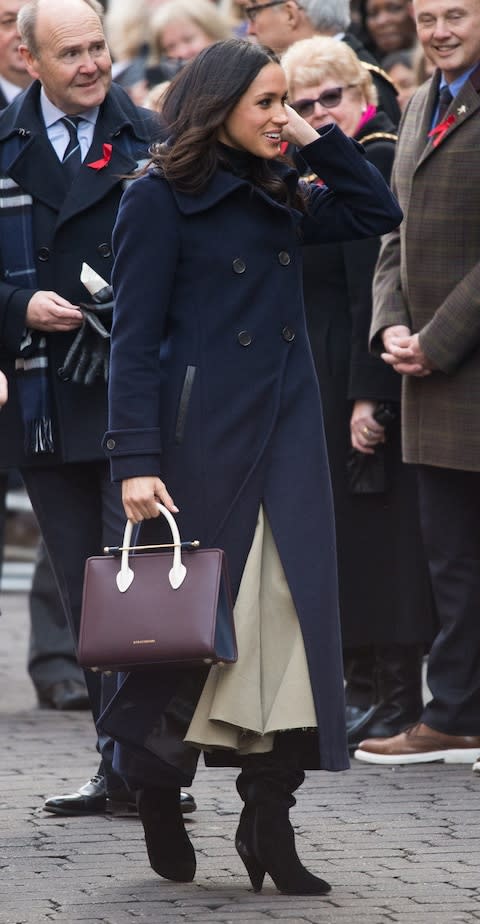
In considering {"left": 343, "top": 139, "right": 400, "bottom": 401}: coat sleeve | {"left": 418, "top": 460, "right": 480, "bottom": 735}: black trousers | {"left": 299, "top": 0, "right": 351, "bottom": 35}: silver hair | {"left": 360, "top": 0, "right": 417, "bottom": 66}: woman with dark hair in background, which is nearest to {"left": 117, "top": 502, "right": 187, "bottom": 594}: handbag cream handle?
{"left": 418, "top": 460, "right": 480, "bottom": 735}: black trousers

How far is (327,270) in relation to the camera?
6.48 m

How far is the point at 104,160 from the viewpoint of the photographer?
5395mm

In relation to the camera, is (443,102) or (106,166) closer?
(106,166)

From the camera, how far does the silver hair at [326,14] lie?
23.9ft

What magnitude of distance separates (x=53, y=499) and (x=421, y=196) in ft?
4.78

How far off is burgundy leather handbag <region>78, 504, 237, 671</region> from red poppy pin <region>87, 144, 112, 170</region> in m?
1.36

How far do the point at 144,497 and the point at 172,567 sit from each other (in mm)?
191

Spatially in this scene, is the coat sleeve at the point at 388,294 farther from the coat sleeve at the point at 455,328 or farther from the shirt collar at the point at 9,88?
the shirt collar at the point at 9,88

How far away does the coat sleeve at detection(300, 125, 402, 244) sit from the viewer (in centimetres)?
466

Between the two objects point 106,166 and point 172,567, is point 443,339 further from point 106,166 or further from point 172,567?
point 172,567

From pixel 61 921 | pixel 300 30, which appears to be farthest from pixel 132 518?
pixel 300 30

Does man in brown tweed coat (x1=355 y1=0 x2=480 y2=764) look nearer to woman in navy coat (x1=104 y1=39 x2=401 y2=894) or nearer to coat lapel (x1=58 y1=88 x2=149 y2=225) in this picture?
coat lapel (x1=58 y1=88 x2=149 y2=225)

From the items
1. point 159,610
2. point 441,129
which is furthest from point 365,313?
point 159,610

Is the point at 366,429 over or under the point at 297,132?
under
